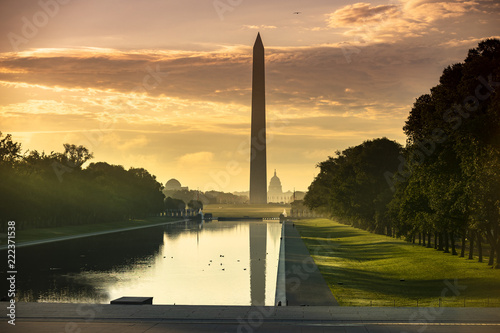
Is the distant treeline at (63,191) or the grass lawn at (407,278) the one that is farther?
the distant treeline at (63,191)

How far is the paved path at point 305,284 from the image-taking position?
27531 millimetres

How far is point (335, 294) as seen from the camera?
3006 cm

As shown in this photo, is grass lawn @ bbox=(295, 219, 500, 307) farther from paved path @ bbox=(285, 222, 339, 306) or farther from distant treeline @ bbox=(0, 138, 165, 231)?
distant treeline @ bbox=(0, 138, 165, 231)

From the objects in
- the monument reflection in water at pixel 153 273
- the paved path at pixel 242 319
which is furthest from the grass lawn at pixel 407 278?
the paved path at pixel 242 319

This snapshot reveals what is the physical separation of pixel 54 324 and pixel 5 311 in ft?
9.78

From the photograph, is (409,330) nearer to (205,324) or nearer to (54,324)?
(205,324)

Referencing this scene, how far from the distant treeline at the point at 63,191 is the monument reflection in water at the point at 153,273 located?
16.2 m

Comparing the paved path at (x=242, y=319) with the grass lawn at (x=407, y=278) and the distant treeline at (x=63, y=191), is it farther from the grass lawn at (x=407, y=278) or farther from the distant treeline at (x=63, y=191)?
the distant treeline at (x=63, y=191)

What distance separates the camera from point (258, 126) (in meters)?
162

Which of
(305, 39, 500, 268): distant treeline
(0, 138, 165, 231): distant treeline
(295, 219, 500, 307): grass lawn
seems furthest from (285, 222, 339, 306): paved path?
(0, 138, 165, 231): distant treeline

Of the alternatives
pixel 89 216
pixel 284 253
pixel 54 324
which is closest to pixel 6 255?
pixel 284 253

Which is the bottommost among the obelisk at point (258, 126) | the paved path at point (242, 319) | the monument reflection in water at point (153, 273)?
the monument reflection in water at point (153, 273)

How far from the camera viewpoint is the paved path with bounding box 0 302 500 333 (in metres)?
18.4

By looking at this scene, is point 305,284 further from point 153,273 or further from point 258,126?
point 258,126
